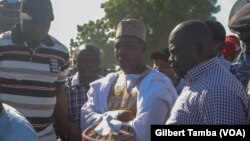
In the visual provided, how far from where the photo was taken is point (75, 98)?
5.01 meters

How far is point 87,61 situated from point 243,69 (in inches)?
73.3

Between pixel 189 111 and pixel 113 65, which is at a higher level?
pixel 189 111

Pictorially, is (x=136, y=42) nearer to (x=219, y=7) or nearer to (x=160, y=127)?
(x=160, y=127)

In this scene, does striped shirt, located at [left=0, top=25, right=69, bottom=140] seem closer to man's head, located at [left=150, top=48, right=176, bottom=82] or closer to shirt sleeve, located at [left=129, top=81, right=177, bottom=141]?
shirt sleeve, located at [left=129, top=81, right=177, bottom=141]

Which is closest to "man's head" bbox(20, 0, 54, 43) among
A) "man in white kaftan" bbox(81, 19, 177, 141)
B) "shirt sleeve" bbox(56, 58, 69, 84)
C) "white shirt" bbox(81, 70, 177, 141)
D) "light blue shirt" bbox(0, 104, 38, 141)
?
"shirt sleeve" bbox(56, 58, 69, 84)

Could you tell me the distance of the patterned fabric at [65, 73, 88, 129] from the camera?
4.95 meters

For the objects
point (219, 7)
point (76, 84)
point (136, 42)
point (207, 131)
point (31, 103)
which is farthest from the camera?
point (219, 7)

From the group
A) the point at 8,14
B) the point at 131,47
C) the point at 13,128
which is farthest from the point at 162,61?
the point at 13,128

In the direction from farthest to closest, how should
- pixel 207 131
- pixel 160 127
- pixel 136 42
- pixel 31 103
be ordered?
1. pixel 31 103
2. pixel 136 42
3. pixel 160 127
4. pixel 207 131

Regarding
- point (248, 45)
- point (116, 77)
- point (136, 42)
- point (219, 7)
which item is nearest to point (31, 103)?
point (116, 77)

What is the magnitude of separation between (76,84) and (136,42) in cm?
138

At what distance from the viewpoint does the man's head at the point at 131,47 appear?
387 cm

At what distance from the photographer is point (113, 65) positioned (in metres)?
27.0

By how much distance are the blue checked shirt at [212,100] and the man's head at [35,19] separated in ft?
5.42
